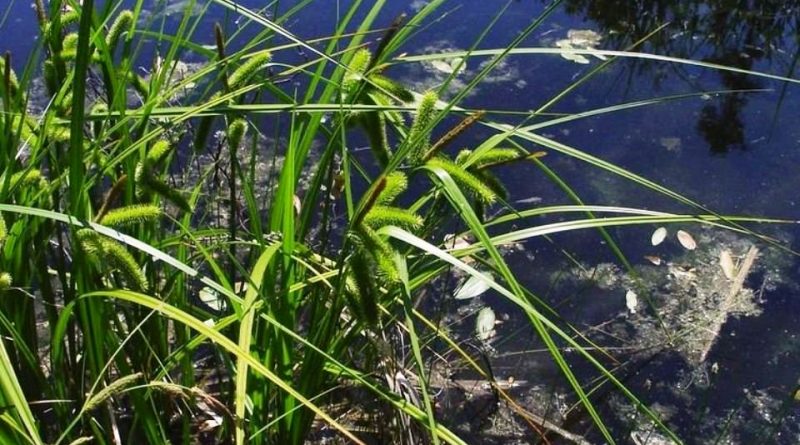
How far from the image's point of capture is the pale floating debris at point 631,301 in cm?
224

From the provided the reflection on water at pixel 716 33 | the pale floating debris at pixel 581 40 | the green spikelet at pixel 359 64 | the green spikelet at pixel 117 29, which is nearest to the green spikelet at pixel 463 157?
the green spikelet at pixel 359 64

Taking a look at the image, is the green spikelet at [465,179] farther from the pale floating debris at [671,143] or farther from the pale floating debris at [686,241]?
the pale floating debris at [671,143]

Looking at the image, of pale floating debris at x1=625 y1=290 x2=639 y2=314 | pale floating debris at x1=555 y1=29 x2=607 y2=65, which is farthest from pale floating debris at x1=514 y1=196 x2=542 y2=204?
pale floating debris at x1=555 y1=29 x2=607 y2=65

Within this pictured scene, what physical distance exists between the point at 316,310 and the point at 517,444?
76 centimetres

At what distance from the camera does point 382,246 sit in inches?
37.7

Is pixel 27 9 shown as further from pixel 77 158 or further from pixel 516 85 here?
pixel 77 158

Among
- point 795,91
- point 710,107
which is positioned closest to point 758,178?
point 710,107

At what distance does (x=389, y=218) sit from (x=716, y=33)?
2.81 metres

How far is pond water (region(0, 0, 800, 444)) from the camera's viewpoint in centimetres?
201

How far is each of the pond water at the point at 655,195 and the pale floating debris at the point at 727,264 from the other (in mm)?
16

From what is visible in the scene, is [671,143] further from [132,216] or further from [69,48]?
[132,216]

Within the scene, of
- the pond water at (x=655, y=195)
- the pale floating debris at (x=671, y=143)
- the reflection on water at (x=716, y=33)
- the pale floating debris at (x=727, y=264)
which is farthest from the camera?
the reflection on water at (x=716, y=33)

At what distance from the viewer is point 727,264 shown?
2.40 meters

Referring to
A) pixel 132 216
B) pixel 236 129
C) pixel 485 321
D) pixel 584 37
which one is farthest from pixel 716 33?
pixel 132 216
